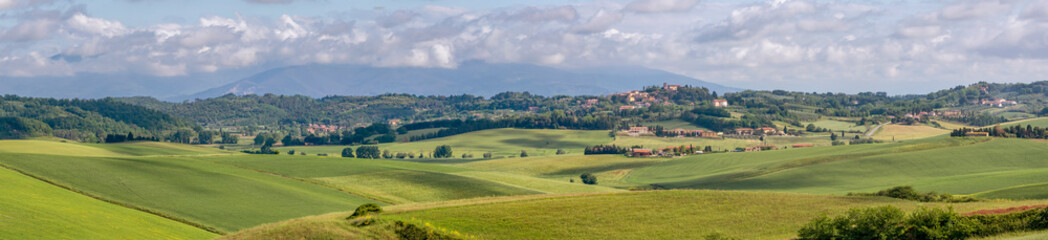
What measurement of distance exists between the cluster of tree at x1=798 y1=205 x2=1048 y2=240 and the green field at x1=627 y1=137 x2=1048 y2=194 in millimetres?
52839

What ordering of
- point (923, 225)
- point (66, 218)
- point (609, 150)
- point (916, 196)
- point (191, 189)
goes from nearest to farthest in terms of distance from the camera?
point (923, 225) < point (66, 218) < point (916, 196) < point (191, 189) < point (609, 150)

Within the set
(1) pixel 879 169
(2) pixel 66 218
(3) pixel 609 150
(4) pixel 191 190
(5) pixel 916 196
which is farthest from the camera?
(3) pixel 609 150

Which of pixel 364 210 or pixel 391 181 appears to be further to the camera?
pixel 391 181

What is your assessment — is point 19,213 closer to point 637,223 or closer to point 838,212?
point 637,223

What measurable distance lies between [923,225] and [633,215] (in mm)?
17494

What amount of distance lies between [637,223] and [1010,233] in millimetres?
→ 19405

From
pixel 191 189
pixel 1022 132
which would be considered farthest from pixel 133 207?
pixel 1022 132

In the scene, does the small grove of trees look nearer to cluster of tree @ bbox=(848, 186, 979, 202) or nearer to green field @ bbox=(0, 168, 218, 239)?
cluster of tree @ bbox=(848, 186, 979, 202)

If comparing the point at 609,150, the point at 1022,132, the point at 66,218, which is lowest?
the point at 66,218

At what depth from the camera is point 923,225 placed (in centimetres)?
3809

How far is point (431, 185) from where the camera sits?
90.1m

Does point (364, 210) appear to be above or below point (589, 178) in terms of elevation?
above

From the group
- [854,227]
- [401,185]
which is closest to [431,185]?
[401,185]

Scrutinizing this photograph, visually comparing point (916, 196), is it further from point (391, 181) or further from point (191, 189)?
point (191, 189)
